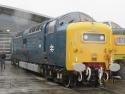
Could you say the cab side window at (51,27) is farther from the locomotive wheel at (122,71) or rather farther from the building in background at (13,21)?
the building in background at (13,21)

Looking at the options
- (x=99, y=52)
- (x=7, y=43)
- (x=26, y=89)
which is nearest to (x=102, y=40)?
(x=99, y=52)

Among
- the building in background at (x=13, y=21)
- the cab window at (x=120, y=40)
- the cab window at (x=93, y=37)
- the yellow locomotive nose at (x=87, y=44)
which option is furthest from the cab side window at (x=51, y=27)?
the building in background at (x=13, y=21)

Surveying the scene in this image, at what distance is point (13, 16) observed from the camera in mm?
48938

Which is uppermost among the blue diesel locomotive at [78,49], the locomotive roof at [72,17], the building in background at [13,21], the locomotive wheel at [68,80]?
the building in background at [13,21]

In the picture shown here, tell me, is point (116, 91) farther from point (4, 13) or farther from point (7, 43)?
point (7, 43)

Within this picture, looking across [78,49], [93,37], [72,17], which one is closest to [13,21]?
[72,17]

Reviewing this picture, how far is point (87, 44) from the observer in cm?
1822

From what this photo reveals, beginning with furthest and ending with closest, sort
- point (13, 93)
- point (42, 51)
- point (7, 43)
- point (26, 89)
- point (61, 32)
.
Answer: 1. point (7, 43)
2. point (42, 51)
3. point (61, 32)
4. point (26, 89)
5. point (13, 93)

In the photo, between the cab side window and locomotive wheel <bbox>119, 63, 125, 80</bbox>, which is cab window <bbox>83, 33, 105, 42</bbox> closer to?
the cab side window

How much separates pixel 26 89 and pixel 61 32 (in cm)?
295

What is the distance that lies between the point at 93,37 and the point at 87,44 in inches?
18.1

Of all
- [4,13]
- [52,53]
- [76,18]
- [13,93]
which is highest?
[4,13]

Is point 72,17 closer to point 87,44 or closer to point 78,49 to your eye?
point 87,44

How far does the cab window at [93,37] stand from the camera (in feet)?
60.0
